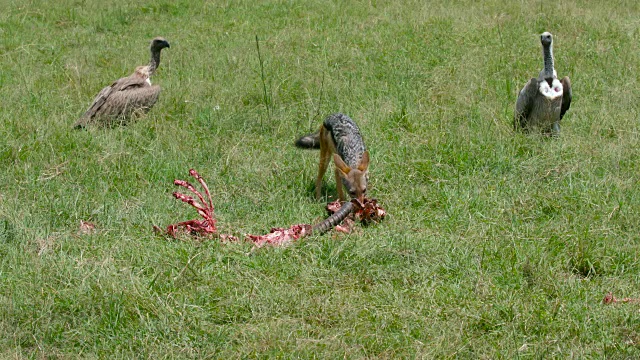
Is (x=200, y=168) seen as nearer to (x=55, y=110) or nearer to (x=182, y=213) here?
(x=182, y=213)

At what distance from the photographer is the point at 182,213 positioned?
625cm

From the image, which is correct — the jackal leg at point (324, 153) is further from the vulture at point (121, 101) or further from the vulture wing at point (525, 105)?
the vulture at point (121, 101)

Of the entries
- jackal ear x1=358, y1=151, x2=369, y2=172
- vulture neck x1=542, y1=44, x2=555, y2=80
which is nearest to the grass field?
jackal ear x1=358, y1=151, x2=369, y2=172

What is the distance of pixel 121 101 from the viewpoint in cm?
876

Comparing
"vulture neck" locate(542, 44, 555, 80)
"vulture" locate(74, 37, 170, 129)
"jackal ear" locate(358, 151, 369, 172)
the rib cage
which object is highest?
"vulture neck" locate(542, 44, 555, 80)

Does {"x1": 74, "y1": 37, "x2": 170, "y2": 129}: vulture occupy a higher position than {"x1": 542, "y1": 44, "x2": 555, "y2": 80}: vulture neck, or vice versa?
{"x1": 542, "y1": 44, "x2": 555, "y2": 80}: vulture neck

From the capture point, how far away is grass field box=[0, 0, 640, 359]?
4.61 m

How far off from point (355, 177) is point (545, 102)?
A: 2.56 meters

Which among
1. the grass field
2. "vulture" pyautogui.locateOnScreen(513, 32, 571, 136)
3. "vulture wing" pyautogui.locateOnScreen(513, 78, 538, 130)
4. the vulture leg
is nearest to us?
the grass field

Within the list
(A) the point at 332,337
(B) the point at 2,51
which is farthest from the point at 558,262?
(B) the point at 2,51

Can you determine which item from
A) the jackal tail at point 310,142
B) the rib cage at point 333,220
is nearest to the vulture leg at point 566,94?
the jackal tail at point 310,142

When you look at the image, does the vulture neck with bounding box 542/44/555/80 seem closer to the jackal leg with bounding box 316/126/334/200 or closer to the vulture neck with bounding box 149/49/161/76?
the jackal leg with bounding box 316/126/334/200

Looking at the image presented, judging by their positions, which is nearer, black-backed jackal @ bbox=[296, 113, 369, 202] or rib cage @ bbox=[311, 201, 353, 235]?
rib cage @ bbox=[311, 201, 353, 235]

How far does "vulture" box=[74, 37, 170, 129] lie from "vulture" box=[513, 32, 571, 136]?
383cm
